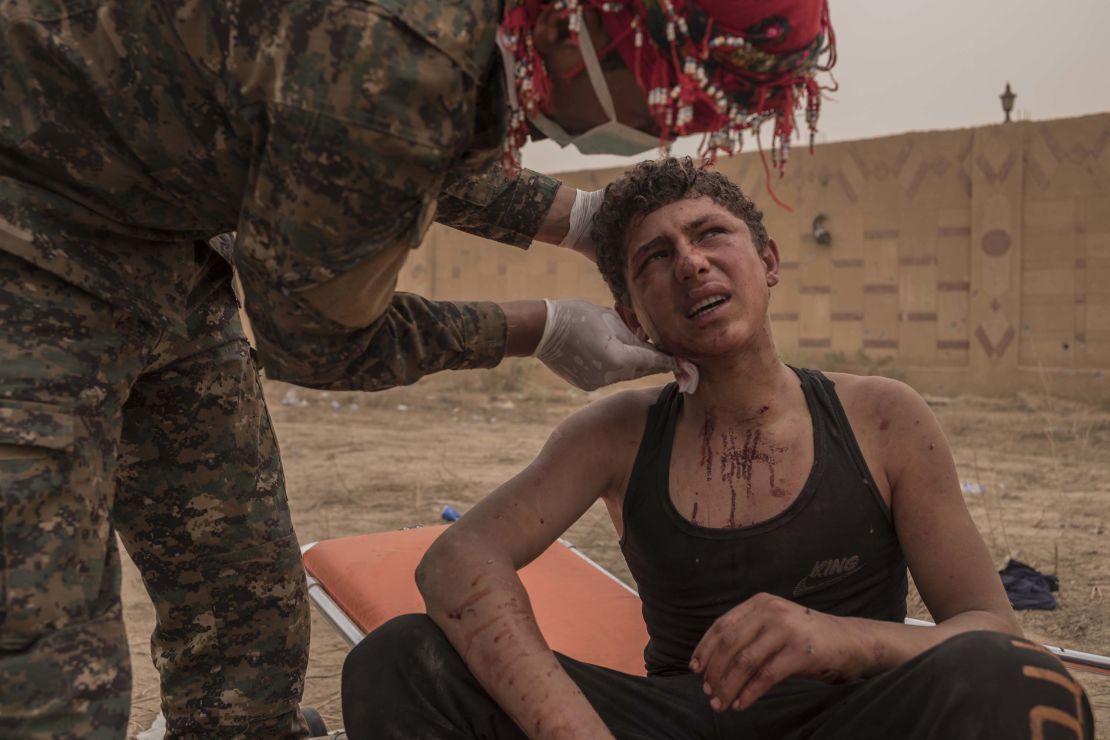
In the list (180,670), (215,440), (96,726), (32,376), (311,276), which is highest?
(311,276)

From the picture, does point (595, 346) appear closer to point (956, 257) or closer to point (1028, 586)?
point (1028, 586)

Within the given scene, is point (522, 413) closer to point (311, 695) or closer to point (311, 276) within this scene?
point (311, 695)

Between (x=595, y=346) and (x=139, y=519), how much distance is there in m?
1.03

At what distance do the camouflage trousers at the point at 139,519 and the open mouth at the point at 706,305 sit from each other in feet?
3.15

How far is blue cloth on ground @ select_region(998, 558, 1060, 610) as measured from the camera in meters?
3.68

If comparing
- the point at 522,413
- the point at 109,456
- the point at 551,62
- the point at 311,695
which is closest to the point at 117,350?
the point at 109,456

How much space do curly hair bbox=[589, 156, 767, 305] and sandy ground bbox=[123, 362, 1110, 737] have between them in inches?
70.7

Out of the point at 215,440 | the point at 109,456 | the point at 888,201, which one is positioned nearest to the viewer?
the point at 109,456

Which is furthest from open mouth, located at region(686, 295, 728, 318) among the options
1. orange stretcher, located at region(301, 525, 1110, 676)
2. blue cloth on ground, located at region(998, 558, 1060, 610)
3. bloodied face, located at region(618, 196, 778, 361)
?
blue cloth on ground, located at region(998, 558, 1060, 610)

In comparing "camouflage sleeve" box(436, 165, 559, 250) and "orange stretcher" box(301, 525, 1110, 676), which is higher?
"camouflage sleeve" box(436, 165, 559, 250)

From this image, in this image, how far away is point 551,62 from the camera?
1360 mm

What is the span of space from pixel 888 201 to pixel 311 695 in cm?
849

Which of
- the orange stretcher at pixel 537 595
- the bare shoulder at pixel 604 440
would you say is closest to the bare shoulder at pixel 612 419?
the bare shoulder at pixel 604 440

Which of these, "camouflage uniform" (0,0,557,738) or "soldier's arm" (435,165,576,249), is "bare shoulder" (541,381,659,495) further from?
"soldier's arm" (435,165,576,249)
